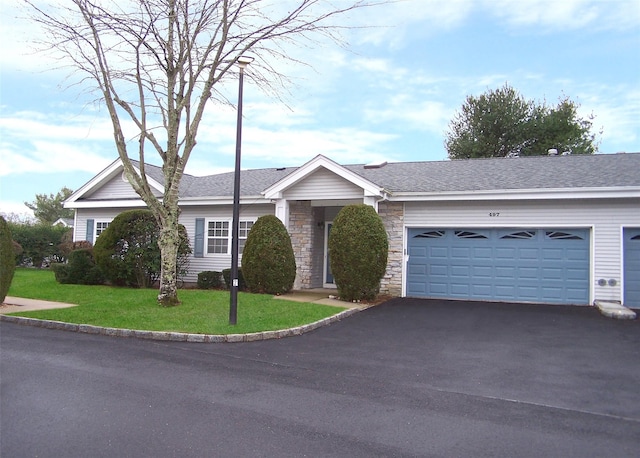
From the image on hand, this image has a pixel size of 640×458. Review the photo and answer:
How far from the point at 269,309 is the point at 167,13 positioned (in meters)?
7.00

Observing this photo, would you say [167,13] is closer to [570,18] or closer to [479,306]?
[570,18]

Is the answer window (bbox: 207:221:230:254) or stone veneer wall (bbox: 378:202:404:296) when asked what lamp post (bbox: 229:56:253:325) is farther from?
window (bbox: 207:221:230:254)

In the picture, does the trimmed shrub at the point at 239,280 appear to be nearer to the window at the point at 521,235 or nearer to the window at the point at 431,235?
the window at the point at 431,235

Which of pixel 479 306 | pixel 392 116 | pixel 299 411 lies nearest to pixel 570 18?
pixel 479 306

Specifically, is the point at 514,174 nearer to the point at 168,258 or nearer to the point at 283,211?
the point at 283,211

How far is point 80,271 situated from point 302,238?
7241mm

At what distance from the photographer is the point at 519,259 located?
42.6 ft

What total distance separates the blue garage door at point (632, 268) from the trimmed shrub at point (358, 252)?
6.13 metres

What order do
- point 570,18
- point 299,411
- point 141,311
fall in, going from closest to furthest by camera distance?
point 299,411 → point 141,311 → point 570,18

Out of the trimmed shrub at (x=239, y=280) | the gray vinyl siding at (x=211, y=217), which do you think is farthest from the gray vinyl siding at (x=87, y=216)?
the trimmed shrub at (x=239, y=280)

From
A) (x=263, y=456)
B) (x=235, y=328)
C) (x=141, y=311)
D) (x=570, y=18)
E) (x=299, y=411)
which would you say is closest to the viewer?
(x=263, y=456)

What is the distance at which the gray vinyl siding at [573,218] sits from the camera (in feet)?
39.8

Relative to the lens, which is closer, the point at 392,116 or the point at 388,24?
the point at 388,24

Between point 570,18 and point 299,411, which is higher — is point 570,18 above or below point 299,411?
above
